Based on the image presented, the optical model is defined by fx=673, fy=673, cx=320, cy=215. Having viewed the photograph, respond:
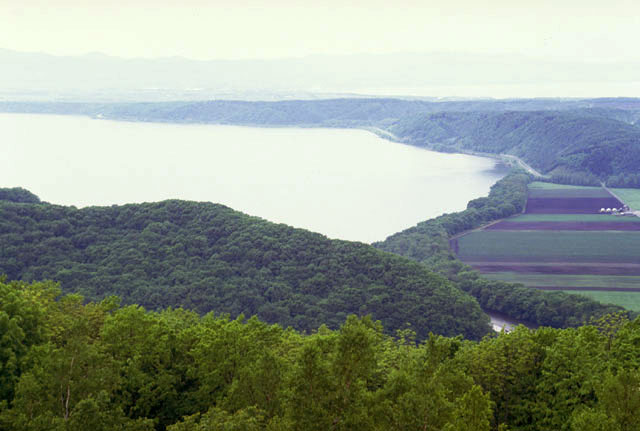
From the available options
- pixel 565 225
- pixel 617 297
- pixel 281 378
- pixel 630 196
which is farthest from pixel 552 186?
pixel 281 378

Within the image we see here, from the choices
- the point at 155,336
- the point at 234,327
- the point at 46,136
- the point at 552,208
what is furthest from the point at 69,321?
the point at 46,136

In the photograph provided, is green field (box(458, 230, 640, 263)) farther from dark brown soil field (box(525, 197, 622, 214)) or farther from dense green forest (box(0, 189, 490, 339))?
dense green forest (box(0, 189, 490, 339))

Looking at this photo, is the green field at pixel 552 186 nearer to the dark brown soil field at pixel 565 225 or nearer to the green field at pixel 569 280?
the dark brown soil field at pixel 565 225

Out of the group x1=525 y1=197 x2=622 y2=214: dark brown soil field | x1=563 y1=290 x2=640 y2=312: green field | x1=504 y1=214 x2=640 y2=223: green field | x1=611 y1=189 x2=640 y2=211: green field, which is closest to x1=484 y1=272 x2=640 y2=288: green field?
x1=563 y1=290 x2=640 y2=312: green field

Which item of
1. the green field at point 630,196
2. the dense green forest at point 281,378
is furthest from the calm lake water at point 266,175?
the dense green forest at point 281,378

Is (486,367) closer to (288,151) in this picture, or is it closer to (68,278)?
(68,278)
